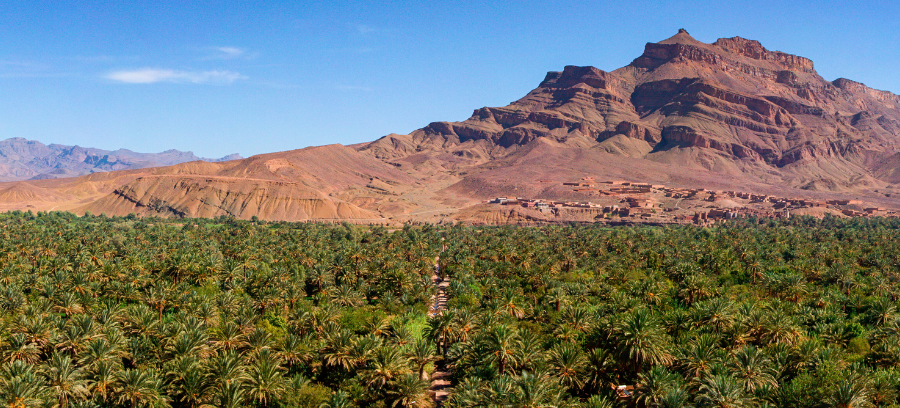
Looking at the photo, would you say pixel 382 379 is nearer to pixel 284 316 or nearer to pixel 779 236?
pixel 284 316

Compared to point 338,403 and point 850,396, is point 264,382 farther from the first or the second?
point 850,396

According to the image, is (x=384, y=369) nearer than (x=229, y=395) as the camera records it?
No

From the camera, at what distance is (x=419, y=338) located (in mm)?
52938

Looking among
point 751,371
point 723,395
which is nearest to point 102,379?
point 723,395

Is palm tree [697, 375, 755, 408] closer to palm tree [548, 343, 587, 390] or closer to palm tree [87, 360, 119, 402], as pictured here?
palm tree [548, 343, 587, 390]

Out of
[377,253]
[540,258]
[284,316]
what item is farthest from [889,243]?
[284,316]

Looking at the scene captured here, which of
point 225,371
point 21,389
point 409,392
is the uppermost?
point 225,371

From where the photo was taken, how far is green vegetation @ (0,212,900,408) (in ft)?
109

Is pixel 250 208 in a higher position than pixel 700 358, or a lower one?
lower

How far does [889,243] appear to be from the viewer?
113 m

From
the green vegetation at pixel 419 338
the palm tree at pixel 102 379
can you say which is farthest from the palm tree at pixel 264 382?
the palm tree at pixel 102 379

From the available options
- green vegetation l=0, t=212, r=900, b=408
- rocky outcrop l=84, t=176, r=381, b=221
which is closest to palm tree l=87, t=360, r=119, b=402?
green vegetation l=0, t=212, r=900, b=408

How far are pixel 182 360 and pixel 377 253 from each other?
53784 millimetres

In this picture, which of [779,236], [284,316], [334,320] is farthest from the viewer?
[779,236]
